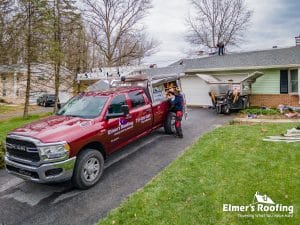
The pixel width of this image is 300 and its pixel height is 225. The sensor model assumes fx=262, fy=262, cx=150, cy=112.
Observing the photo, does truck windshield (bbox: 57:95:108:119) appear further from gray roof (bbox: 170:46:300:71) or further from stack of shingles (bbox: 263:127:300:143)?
gray roof (bbox: 170:46:300:71)

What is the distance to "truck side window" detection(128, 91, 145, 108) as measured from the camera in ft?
23.9

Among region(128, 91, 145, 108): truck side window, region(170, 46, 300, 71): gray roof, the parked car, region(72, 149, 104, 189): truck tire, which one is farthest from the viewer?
the parked car

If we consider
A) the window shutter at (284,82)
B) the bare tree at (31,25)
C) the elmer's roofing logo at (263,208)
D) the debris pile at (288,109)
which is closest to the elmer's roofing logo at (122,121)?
the elmer's roofing logo at (263,208)

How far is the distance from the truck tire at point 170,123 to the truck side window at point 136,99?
5.54ft

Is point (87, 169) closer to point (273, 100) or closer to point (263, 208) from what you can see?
point (263, 208)

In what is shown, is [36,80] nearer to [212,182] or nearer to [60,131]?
[60,131]

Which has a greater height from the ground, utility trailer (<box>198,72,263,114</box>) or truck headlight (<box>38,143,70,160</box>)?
utility trailer (<box>198,72,263,114</box>)

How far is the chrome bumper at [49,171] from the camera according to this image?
474 centimetres

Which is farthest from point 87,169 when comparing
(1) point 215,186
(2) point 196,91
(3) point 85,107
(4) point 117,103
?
(2) point 196,91

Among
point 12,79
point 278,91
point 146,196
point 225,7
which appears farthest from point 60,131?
point 225,7

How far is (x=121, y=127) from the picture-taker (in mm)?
6426

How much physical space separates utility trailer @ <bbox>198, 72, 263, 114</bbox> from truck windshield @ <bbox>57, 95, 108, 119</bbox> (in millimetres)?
9468

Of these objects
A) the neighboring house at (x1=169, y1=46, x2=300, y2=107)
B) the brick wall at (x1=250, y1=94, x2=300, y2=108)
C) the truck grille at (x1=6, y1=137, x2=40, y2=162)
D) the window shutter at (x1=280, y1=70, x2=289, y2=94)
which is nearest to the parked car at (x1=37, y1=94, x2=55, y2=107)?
the neighboring house at (x1=169, y1=46, x2=300, y2=107)

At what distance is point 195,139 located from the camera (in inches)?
346
